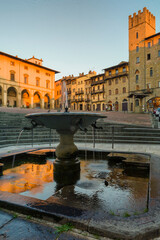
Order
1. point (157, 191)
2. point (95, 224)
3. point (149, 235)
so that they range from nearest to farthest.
Answer: point (149, 235), point (95, 224), point (157, 191)

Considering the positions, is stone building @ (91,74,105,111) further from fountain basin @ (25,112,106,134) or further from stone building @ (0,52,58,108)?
fountain basin @ (25,112,106,134)

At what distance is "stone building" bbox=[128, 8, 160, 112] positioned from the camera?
1468 inches

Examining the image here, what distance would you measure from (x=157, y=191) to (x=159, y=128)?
365 inches

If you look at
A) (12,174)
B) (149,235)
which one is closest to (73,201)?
(149,235)

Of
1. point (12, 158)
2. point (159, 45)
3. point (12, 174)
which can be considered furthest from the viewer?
point (159, 45)

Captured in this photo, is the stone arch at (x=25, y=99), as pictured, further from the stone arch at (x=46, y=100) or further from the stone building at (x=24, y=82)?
the stone arch at (x=46, y=100)

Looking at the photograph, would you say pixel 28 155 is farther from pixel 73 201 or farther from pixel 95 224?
pixel 95 224

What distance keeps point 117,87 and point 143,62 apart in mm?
9211

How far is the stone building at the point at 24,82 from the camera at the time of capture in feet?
128

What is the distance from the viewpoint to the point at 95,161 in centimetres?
489

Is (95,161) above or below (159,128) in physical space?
below

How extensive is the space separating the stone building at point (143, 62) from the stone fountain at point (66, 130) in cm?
3421

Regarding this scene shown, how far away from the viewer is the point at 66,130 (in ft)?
12.3

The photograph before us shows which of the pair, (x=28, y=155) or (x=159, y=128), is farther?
(x=159, y=128)
